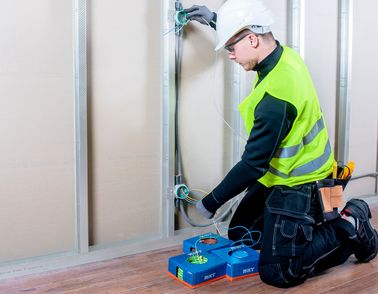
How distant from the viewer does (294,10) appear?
2.51m

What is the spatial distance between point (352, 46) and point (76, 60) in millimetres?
1889

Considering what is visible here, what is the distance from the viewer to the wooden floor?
64.4 inches

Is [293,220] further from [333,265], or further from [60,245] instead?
[60,245]

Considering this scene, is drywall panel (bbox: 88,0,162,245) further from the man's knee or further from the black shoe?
the black shoe

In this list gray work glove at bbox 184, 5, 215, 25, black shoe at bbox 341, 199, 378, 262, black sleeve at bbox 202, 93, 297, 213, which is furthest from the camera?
gray work glove at bbox 184, 5, 215, 25

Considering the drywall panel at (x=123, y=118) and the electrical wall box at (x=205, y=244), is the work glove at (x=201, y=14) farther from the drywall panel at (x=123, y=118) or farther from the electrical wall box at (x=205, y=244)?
the electrical wall box at (x=205, y=244)

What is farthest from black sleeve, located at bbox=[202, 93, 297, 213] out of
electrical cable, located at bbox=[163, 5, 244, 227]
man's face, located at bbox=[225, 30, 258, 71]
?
electrical cable, located at bbox=[163, 5, 244, 227]

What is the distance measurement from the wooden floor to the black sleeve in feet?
1.26

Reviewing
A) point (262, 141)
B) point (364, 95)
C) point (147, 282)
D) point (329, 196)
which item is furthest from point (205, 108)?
point (364, 95)

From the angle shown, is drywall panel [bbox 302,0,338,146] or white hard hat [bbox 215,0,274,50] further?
drywall panel [bbox 302,0,338,146]

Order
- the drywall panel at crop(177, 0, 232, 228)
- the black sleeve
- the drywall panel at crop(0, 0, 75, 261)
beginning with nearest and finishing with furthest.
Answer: the black sleeve < the drywall panel at crop(0, 0, 75, 261) < the drywall panel at crop(177, 0, 232, 228)

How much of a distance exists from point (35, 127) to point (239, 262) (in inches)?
40.4

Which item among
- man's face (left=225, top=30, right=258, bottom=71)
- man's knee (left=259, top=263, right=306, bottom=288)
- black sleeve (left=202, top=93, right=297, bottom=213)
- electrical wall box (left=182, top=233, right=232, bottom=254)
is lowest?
man's knee (left=259, top=263, right=306, bottom=288)

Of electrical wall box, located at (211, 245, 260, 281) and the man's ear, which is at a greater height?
the man's ear
